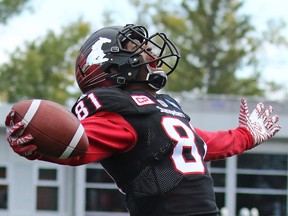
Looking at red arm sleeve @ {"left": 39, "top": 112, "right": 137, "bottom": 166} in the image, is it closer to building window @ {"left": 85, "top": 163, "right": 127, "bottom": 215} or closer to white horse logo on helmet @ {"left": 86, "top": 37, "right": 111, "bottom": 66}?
white horse logo on helmet @ {"left": 86, "top": 37, "right": 111, "bottom": 66}

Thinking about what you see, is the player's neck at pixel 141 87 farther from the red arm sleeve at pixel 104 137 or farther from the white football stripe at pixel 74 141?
the white football stripe at pixel 74 141

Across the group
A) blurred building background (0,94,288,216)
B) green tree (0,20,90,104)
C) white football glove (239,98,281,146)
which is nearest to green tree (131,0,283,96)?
green tree (0,20,90,104)

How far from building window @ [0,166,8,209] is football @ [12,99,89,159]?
14.8m

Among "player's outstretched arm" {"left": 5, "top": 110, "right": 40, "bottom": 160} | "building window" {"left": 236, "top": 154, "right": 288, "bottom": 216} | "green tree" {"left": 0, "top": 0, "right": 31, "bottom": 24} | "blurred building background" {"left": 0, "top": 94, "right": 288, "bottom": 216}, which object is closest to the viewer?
"player's outstretched arm" {"left": 5, "top": 110, "right": 40, "bottom": 160}

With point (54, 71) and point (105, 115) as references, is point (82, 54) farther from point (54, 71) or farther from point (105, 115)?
point (54, 71)

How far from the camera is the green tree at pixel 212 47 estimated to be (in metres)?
30.5

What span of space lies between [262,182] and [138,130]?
46.6 ft

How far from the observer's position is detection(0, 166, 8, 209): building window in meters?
16.9

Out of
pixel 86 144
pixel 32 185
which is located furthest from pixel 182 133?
pixel 32 185

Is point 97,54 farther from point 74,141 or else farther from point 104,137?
point 74,141

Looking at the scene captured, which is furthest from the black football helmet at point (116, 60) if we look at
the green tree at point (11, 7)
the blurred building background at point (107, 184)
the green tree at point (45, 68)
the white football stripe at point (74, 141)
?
the green tree at point (45, 68)

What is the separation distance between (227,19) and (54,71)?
937 centimetres

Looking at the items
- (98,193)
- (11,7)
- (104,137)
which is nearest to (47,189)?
(98,193)

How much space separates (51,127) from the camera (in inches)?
101
